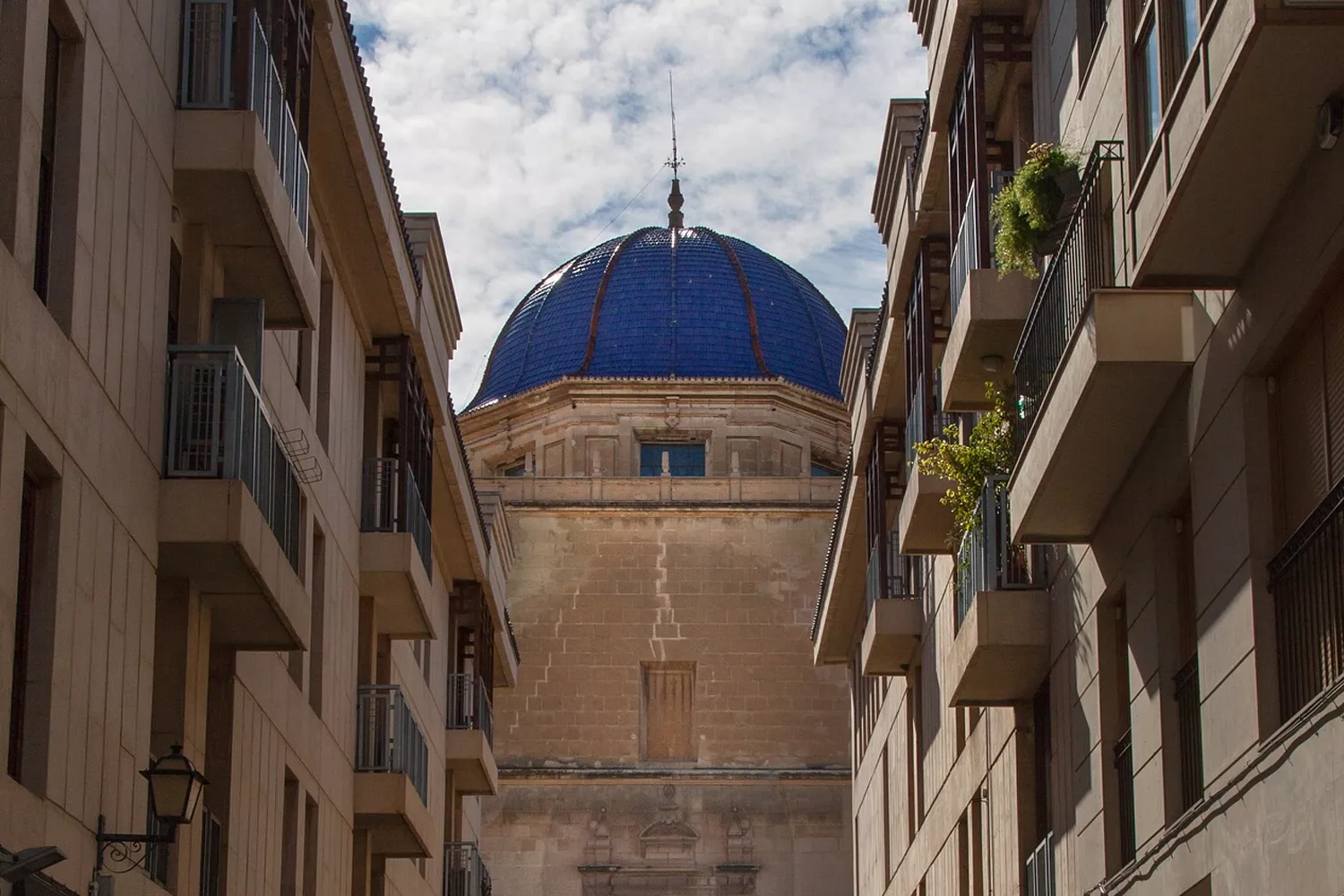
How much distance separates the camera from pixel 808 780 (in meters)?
47.0

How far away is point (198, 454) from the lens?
52.9ft

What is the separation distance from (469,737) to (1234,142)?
21713mm

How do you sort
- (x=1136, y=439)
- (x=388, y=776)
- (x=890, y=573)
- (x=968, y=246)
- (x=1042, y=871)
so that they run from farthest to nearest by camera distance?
(x=890, y=573) → (x=388, y=776) → (x=1042, y=871) → (x=968, y=246) → (x=1136, y=439)

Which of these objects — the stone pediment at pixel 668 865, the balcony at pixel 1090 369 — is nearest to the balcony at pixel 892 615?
the balcony at pixel 1090 369

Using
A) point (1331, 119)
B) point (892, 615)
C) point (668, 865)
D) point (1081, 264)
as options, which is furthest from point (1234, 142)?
point (668, 865)

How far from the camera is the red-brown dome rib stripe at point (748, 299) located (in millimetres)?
54469

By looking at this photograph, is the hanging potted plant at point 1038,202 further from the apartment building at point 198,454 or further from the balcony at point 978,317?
the apartment building at point 198,454

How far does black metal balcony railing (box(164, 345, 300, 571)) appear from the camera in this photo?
51.9 ft

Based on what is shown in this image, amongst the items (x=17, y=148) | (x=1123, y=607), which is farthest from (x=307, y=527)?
(x=17, y=148)

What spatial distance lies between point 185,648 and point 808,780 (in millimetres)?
31207

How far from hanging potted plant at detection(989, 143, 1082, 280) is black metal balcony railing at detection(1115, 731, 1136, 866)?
10.4 feet

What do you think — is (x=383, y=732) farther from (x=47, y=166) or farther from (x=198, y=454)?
(x=47, y=166)

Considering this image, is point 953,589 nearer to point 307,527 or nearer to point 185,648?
point 307,527

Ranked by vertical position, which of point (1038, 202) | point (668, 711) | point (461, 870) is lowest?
point (461, 870)
